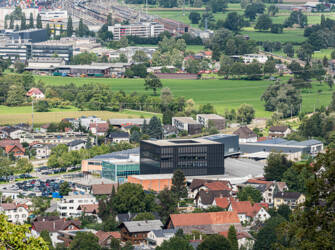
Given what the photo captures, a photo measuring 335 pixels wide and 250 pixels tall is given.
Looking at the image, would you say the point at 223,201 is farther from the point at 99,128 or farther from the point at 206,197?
the point at 99,128

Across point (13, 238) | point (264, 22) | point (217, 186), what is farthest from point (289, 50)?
point (13, 238)

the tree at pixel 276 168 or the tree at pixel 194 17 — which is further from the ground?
the tree at pixel 194 17

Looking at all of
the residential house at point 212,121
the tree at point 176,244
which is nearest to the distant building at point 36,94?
the residential house at point 212,121

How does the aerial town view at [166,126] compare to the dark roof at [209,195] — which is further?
the dark roof at [209,195]

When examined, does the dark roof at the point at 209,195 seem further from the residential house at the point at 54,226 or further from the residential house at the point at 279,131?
the residential house at the point at 279,131

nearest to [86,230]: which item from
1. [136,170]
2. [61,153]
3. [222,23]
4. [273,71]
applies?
[136,170]

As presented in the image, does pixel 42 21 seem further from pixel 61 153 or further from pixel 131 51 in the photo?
pixel 61 153
